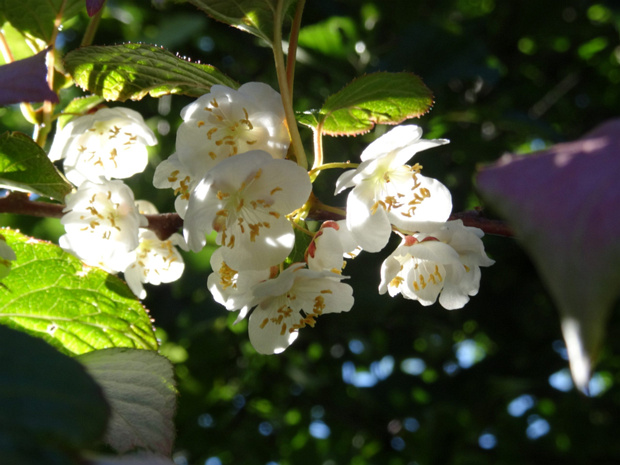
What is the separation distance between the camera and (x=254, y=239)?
0.83m

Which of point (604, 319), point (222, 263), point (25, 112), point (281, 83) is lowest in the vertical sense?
point (222, 263)

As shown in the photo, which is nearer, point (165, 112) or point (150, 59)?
point (150, 59)

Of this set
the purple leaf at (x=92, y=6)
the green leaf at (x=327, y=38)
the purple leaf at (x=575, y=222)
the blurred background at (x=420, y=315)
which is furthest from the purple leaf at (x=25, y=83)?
the green leaf at (x=327, y=38)

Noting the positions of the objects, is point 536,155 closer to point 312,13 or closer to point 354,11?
point 312,13

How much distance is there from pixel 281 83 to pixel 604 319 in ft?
2.12

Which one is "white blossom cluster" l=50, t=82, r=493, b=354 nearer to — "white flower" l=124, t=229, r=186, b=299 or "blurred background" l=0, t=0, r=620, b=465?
"white flower" l=124, t=229, r=186, b=299

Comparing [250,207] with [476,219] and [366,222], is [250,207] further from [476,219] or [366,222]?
[476,219]

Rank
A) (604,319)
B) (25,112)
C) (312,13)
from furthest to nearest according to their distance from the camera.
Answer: (312,13) → (25,112) → (604,319)

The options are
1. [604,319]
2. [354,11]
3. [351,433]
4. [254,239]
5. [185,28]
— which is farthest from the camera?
[351,433]

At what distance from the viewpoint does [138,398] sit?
750mm

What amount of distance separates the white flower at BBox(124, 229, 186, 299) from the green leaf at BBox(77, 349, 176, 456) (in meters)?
0.33

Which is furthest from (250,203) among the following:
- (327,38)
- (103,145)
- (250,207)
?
(327,38)

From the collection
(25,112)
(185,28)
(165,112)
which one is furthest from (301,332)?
(25,112)

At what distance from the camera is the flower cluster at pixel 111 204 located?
1.01 metres
